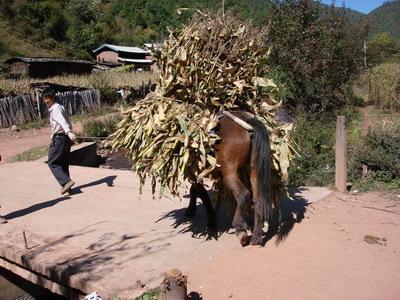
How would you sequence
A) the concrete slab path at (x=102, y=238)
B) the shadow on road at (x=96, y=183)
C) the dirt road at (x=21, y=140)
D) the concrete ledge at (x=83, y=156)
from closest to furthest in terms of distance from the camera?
the concrete slab path at (x=102, y=238), the shadow on road at (x=96, y=183), the concrete ledge at (x=83, y=156), the dirt road at (x=21, y=140)

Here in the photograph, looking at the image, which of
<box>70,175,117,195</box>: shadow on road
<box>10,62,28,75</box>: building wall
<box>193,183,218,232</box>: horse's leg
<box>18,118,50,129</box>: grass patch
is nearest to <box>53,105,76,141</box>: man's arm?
<box>70,175,117,195</box>: shadow on road

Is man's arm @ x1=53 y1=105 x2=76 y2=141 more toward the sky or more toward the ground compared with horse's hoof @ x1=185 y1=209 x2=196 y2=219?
more toward the sky

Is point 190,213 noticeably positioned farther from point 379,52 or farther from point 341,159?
point 379,52

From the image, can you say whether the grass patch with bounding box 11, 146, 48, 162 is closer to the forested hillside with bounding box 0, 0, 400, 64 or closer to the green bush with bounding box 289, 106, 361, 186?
the green bush with bounding box 289, 106, 361, 186

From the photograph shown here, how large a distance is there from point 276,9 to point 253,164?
10.5 metres

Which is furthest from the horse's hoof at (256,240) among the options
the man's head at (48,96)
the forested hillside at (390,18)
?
the forested hillside at (390,18)

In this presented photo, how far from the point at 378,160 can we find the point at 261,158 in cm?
358

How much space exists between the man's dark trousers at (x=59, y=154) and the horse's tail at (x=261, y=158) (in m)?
3.94

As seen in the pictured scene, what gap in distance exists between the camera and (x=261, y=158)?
469 centimetres

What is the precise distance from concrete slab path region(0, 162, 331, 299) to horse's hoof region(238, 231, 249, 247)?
9 centimetres

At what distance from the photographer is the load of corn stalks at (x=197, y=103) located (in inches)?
186

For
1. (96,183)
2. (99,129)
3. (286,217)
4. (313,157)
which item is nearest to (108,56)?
(99,129)

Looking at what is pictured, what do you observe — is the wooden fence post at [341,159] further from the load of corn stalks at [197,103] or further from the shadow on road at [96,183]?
the shadow on road at [96,183]

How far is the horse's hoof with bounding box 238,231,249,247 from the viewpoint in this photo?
467 cm
